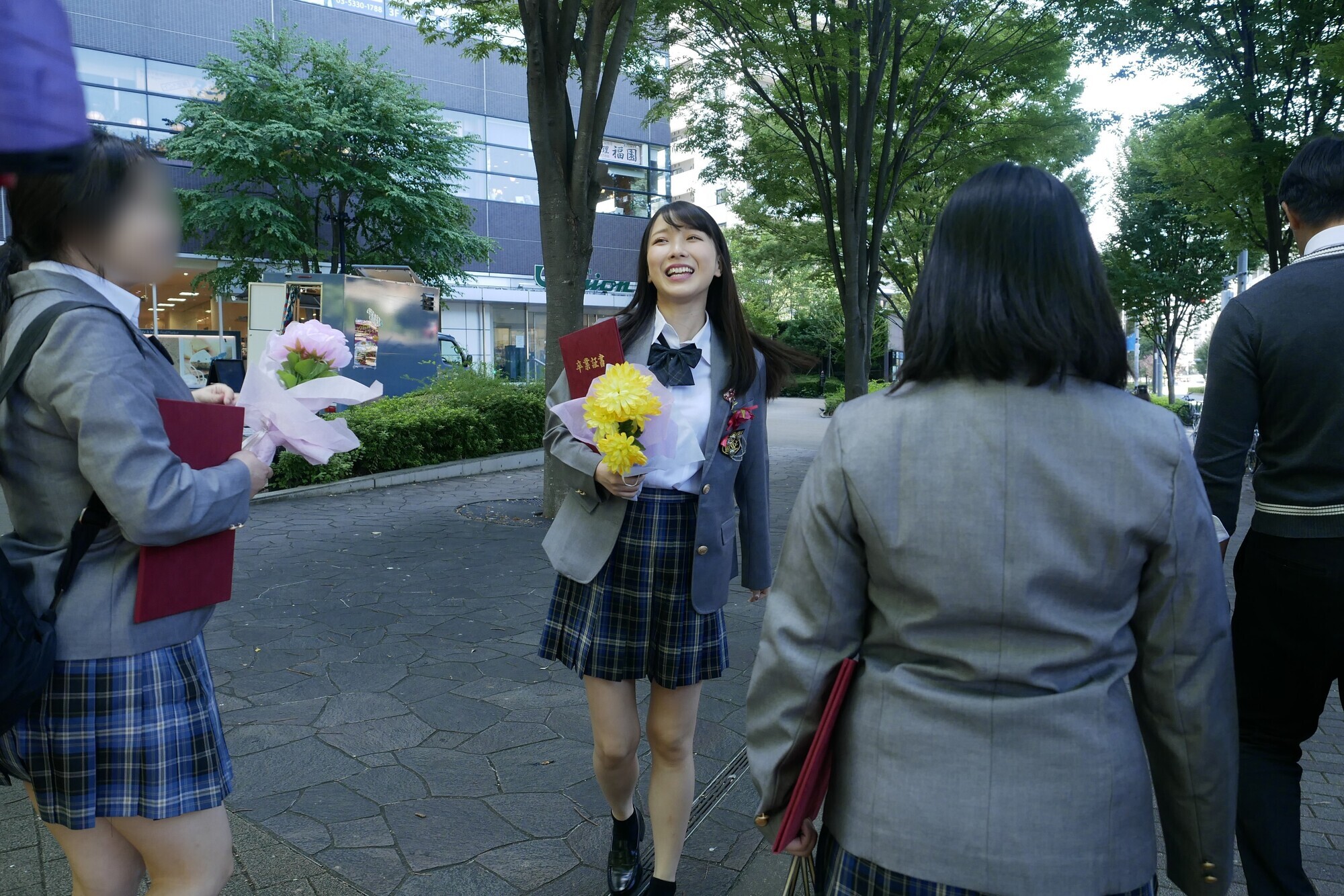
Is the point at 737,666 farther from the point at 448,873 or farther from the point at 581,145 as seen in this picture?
the point at 581,145

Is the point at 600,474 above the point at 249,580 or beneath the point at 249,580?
above

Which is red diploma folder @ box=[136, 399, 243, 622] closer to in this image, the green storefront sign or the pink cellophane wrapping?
the pink cellophane wrapping

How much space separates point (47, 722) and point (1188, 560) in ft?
6.26

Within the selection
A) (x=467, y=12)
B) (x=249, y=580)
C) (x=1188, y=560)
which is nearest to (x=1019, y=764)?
(x=1188, y=560)

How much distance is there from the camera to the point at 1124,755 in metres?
1.40

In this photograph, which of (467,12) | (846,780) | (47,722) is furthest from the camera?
(467,12)

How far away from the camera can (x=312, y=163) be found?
2475cm

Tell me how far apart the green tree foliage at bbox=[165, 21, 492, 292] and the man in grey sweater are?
24661 mm

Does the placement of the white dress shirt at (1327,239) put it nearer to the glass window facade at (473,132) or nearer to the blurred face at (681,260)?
the blurred face at (681,260)

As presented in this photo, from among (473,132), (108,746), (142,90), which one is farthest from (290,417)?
(473,132)

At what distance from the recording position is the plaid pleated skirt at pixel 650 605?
2590 millimetres

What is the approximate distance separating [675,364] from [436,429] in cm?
988

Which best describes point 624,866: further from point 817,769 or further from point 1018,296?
point 1018,296

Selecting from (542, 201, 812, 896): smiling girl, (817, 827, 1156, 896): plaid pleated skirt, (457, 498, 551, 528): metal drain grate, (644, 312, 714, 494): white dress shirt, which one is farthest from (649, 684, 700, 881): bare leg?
(457, 498, 551, 528): metal drain grate
